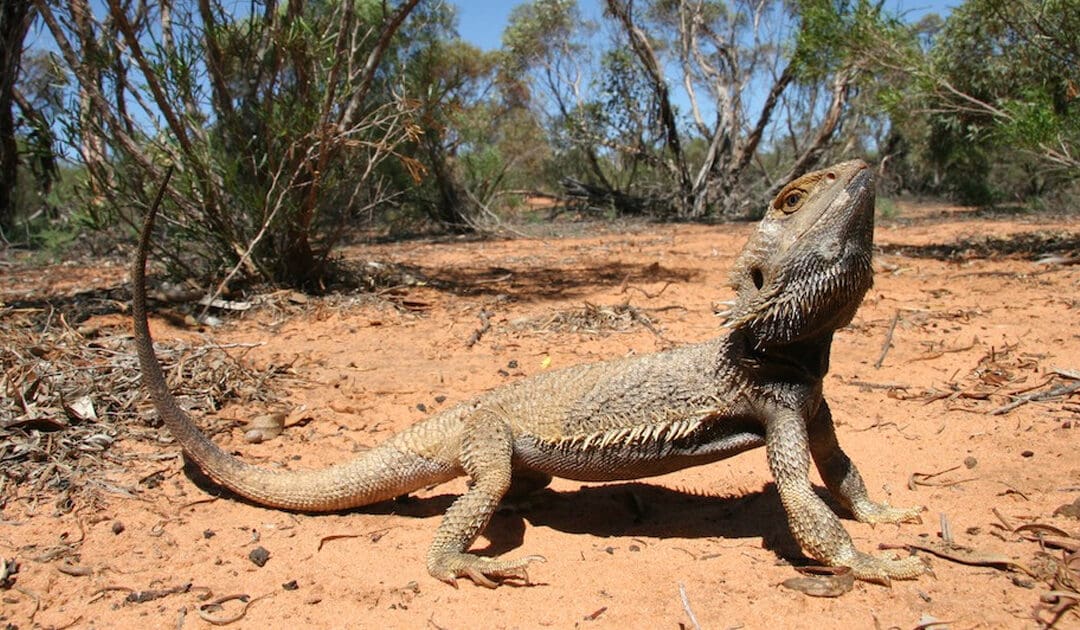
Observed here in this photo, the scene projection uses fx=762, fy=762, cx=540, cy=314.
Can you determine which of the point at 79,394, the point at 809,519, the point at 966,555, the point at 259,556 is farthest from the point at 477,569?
the point at 79,394

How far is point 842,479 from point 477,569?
75.0 inches

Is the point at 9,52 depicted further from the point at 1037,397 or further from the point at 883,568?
the point at 1037,397

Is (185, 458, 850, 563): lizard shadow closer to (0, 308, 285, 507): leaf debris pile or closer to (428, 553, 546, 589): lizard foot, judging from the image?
(428, 553, 546, 589): lizard foot

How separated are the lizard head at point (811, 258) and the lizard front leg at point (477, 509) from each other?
1365mm

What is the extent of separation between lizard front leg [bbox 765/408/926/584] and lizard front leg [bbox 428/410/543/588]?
4.10ft

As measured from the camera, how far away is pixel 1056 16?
1046 centimetres

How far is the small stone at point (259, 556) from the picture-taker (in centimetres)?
378

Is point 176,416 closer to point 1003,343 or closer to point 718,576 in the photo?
point 718,576

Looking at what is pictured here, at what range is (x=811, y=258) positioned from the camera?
319 cm

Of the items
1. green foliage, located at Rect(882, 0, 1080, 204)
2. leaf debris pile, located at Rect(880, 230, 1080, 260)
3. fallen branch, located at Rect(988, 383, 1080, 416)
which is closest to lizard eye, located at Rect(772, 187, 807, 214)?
fallen branch, located at Rect(988, 383, 1080, 416)

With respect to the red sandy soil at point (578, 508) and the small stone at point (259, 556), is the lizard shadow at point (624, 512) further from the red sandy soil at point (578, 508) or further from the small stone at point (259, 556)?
the small stone at point (259, 556)

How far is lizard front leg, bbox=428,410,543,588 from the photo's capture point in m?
3.56

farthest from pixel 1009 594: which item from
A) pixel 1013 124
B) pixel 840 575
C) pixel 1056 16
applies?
pixel 1056 16

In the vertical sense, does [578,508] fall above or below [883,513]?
below
